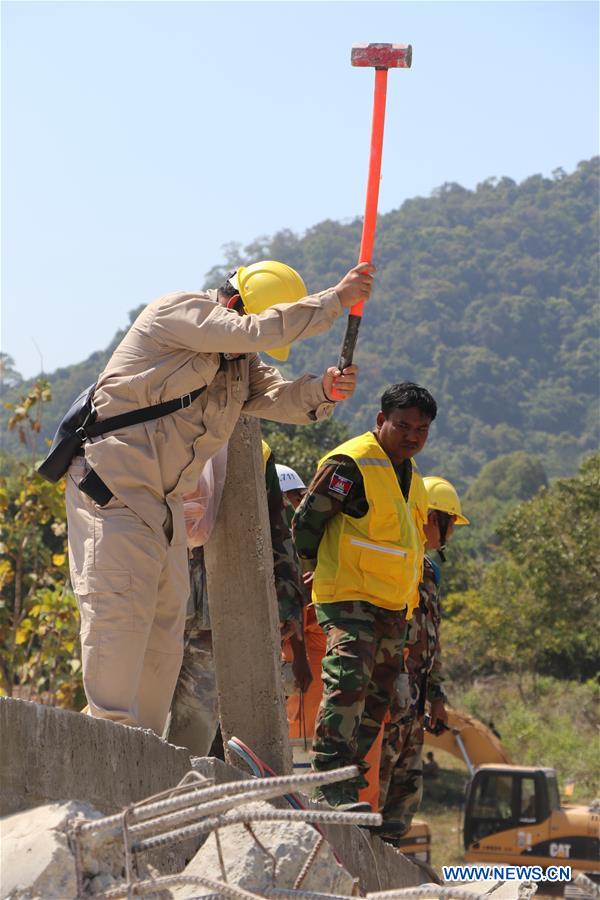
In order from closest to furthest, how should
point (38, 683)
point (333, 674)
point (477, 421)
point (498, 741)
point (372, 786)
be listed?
point (333, 674) → point (372, 786) → point (38, 683) → point (498, 741) → point (477, 421)

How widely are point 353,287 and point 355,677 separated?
5.77 feet

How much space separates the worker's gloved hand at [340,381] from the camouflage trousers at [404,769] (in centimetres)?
204

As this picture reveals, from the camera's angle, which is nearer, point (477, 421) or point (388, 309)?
point (477, 421)

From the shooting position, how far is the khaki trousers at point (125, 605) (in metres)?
4.19

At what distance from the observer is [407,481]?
621 cm

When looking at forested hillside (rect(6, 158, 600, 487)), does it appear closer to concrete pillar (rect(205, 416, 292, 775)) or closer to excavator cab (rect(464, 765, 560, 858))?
excavator cab (rect(464, 765, 560, 858))

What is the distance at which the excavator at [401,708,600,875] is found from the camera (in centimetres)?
1870

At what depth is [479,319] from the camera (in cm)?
15712

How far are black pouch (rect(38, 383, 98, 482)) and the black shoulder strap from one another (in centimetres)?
2

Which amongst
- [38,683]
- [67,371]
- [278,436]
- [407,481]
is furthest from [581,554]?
[67,371]

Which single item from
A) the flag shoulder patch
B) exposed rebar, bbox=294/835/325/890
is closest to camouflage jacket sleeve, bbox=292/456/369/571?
the flag shoulder patch

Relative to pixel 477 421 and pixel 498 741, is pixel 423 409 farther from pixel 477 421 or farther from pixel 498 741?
pixel 477 421

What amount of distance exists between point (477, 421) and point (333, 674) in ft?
439

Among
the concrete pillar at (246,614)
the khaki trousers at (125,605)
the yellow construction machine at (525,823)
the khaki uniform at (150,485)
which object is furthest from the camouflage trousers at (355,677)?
the yellow construction machine at (525,823)
